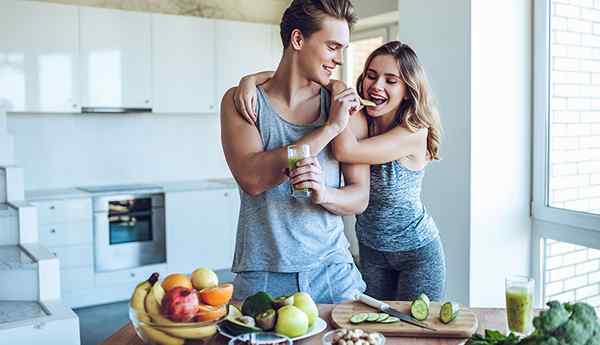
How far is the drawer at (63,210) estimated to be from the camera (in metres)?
4.84

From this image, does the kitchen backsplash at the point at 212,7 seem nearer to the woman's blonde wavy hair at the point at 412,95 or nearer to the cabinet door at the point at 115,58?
the cabinet door at the point at 115,58

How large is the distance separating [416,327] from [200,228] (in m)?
4.13

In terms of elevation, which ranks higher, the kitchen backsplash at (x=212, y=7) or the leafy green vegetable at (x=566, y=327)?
the kitchen backsplash at (x=212, y=7)

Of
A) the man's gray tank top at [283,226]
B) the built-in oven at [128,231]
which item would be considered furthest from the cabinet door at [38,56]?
the man's gray tank top at [283,226]

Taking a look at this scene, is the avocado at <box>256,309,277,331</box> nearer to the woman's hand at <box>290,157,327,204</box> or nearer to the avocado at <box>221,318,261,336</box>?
the avocado at <box>221,318,261,336</box>

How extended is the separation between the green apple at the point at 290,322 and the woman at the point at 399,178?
81 centimetres

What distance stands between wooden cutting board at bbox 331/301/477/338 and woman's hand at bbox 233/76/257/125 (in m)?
0.61

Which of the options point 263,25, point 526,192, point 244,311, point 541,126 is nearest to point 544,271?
point 526,192

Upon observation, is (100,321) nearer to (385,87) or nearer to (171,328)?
(385,87)

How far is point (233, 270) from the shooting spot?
1.90 metres

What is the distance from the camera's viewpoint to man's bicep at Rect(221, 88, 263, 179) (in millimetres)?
1848

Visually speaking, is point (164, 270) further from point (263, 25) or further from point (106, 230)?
point (263, 25)

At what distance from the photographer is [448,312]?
165cm

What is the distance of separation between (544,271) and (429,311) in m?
2.20
